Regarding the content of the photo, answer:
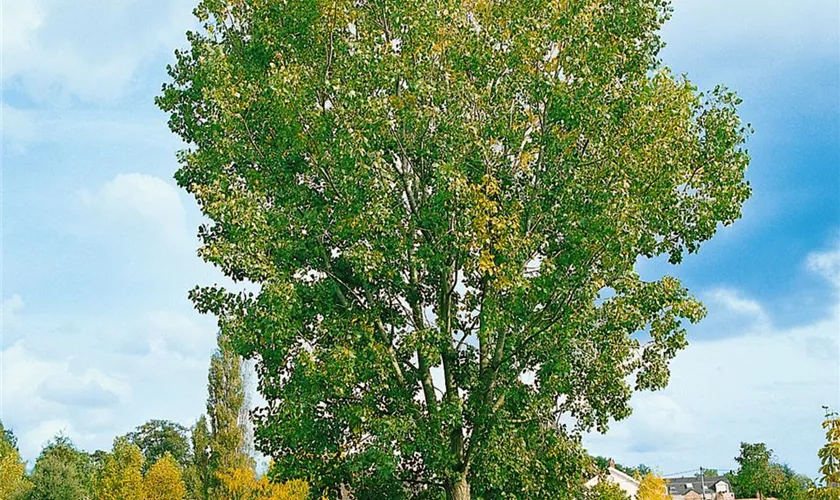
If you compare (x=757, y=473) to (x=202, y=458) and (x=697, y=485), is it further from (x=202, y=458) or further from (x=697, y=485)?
(x=202, y=458)

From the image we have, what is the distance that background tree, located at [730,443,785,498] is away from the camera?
6031cm

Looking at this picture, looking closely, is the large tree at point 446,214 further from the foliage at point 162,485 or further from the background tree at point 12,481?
the background tree at point 12,481

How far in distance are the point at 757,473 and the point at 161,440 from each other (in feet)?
184

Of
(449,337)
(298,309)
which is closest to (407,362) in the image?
(449,337)

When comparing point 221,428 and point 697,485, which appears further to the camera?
point 697,485

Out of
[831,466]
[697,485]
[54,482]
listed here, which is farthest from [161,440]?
[831,466]

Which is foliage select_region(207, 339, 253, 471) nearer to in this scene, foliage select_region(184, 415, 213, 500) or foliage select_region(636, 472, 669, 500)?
foliage select_region(184, 415, 213, 500)

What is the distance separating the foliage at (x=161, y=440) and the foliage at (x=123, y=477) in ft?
152

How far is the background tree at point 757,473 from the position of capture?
2375 inches

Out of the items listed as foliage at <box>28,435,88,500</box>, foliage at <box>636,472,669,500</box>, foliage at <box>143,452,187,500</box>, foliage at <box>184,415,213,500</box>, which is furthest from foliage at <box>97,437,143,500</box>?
foliage at <box>636,472,669,500</box>

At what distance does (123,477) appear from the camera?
30.3 m

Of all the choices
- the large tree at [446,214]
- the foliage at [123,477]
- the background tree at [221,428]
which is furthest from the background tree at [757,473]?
the large tree at [446,214]

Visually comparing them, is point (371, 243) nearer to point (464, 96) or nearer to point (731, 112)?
point (464, 96)

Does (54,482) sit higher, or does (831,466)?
(54,482)
